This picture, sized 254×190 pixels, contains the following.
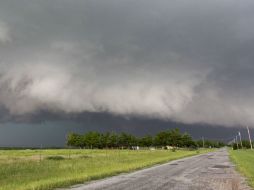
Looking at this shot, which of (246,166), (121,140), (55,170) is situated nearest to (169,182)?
(55,170)

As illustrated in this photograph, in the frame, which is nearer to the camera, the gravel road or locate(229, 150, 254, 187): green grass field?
the gravel road

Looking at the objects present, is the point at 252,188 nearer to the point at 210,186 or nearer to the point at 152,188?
the point at 210,186

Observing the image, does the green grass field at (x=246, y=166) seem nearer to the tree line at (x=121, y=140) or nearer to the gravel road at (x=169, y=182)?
the gravel road at (x=169, y=182)

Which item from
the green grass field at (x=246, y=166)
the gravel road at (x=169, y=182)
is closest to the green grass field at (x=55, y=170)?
the gravel road at (x=169, y=182)

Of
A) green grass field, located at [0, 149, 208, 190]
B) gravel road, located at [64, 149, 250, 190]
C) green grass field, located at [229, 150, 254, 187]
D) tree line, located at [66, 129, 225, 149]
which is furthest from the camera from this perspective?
tree line, located at [66, 129, 225, 149]

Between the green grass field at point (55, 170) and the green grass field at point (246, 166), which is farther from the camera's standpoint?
the green grass field at point (246, 166)

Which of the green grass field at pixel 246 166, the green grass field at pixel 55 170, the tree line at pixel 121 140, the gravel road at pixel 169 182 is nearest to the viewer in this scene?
the gravel road at pixel 169 182

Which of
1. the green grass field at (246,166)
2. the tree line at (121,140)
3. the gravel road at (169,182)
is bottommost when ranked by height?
the gravel road at (169,182)

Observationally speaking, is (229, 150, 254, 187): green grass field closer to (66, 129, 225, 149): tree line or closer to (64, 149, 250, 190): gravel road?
(64, 149, 250, 190): gravel road

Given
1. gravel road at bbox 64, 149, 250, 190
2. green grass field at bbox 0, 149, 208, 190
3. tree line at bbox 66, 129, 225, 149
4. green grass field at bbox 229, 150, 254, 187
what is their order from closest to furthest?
gravel road at bbox 64, 149, 250, 190 < green grass field at bbox 0, 149, 208, 190 < green grass field at bbox 229, 150, 254, 187 < tree line at bbox 66, 129, 225, 149

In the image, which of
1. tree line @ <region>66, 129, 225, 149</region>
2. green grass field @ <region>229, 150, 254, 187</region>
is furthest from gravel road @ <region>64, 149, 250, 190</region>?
tree line @ <region>66, 129, 225, 149</region>

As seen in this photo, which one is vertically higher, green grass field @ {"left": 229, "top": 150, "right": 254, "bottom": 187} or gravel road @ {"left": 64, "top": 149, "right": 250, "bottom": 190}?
green grass field @ {"left": 229, "top": 150, "right": 254, "bottom": 187}

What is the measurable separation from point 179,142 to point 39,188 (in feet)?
530

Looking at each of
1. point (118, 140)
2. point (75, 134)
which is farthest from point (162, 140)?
point (75, 134)
